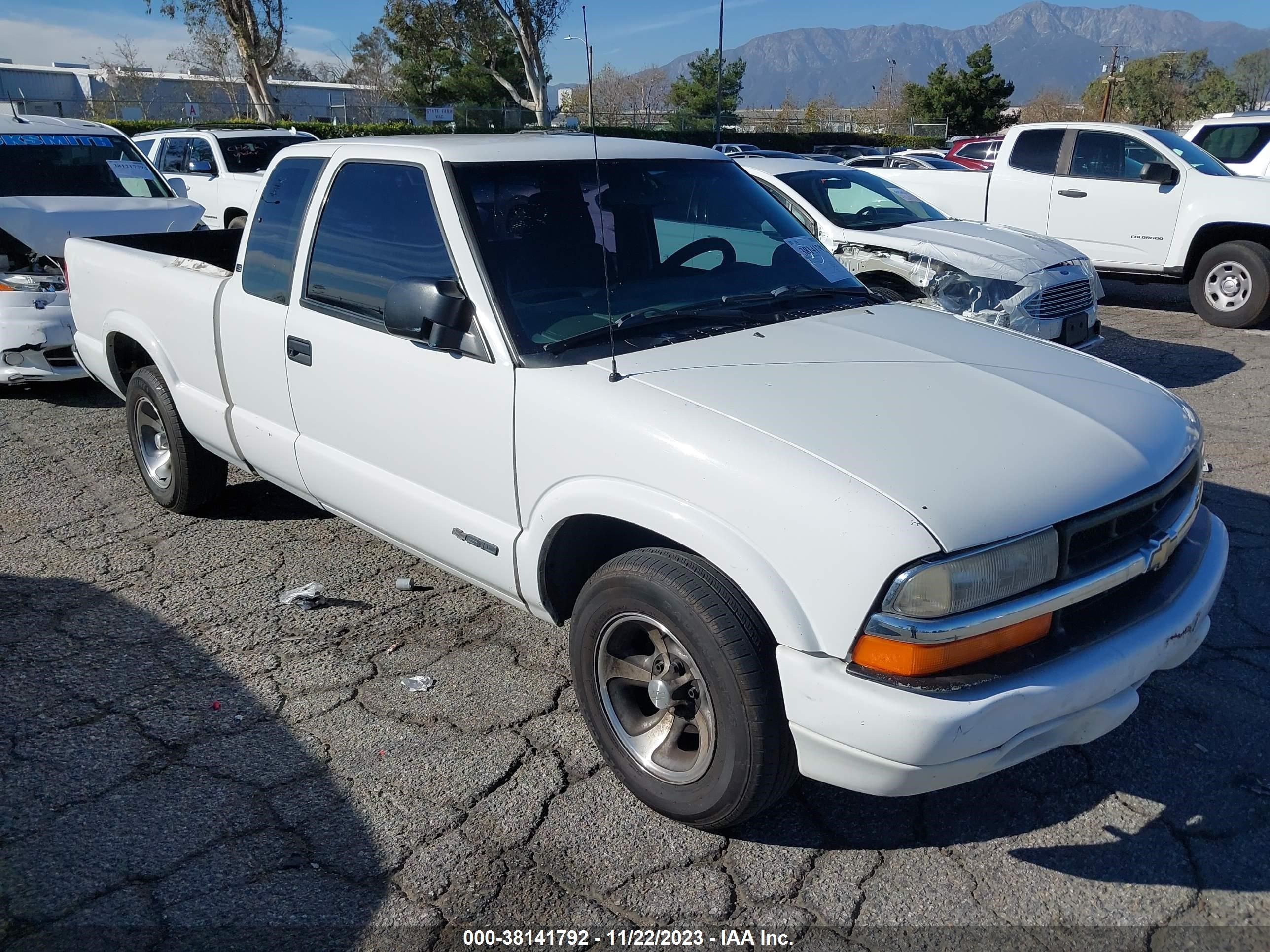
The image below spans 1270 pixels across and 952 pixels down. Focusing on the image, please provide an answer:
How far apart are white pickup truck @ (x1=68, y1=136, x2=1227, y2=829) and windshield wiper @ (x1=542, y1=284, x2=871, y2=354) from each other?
1 cm

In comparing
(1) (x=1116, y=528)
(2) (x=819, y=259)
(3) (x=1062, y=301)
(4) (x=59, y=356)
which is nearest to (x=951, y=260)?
(3) (x=1062, y=301)

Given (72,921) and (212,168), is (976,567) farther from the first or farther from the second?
(212,168)

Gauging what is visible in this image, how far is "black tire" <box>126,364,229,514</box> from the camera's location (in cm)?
470

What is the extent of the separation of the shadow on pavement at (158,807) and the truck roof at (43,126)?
5.86m

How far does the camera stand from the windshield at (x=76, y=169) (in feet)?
25.6

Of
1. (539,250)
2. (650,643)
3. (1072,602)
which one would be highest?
(539,250)

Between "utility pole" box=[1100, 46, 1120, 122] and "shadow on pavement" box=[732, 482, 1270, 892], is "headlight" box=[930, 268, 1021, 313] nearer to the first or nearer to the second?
"shadow on pavement" box=[732, 482, 1270, 892]

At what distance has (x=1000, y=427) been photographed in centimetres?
260

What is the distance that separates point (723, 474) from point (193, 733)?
2.04m

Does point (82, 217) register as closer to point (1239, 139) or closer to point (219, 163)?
point (219, 163)

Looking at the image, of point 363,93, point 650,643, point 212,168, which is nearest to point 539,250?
point 650,643

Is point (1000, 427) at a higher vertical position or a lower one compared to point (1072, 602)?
higher

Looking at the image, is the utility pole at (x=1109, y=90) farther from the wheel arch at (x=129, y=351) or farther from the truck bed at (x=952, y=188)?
the wheel arch at (x=129, y=351)

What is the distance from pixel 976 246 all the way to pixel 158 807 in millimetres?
6497
